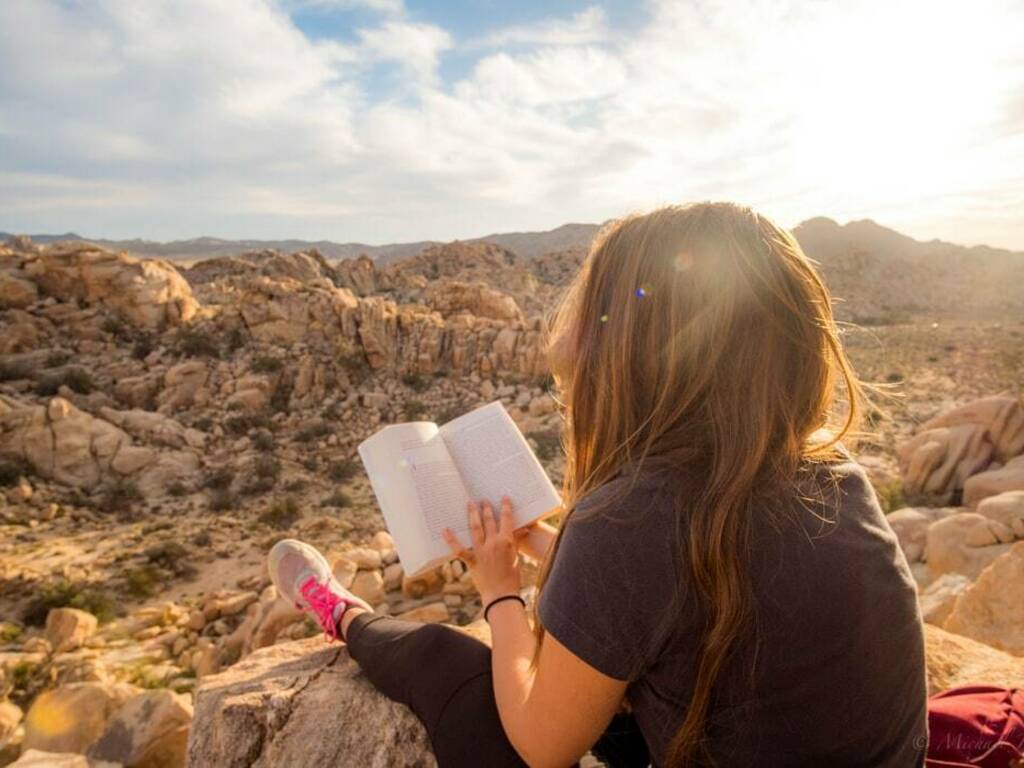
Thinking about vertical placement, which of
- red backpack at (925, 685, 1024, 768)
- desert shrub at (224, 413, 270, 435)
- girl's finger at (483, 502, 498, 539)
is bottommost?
desert shrub at (224, 413, 270, 435)

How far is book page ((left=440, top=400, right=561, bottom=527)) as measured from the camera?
1739mm

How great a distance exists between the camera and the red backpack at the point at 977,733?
121 centimetres

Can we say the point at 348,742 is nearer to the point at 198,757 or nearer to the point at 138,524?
the point at 198,757

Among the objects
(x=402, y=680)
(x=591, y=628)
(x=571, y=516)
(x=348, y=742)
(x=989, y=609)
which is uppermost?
(x=571, y=516)

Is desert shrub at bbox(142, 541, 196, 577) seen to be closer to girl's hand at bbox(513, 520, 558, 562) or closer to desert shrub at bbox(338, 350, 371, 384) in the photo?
girl's hand at bbox(513, 520, 558, 562)

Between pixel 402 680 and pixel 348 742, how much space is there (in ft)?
0.82

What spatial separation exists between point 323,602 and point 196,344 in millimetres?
12476

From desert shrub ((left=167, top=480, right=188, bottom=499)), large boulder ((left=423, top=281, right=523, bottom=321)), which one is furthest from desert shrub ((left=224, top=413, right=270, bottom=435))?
large boulder ((left=423, top=281, right=523, bottom=321))

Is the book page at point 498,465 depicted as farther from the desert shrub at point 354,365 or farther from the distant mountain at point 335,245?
the distant mountain at point 335,245

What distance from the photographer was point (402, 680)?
1649 mm

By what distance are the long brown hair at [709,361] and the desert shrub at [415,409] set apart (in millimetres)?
10919

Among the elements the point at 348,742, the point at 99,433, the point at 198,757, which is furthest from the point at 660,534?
the point at 99,433

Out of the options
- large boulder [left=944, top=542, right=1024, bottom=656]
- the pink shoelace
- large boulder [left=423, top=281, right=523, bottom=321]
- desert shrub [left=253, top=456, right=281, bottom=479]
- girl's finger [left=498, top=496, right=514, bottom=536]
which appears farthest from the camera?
large boulder [left=423, top=281, right=523, bottom=321]

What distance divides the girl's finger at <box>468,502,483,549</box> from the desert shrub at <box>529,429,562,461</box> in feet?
24.6
